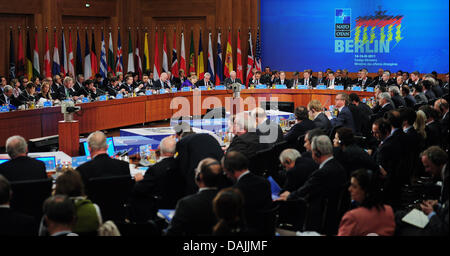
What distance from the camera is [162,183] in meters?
5.79

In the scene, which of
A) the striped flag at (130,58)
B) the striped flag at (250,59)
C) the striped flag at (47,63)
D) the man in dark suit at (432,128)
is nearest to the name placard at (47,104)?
the striped flag at (47,63)

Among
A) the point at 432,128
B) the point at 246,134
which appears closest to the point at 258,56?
the point at 432,128

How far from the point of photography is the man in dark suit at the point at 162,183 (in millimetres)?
5684

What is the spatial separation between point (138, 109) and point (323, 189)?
8.93 m

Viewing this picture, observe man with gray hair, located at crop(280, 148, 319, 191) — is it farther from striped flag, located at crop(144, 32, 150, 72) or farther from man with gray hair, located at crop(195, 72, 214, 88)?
striped flag, located at crop(144, 32, 150, 72)

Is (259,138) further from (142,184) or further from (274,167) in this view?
(142,184)

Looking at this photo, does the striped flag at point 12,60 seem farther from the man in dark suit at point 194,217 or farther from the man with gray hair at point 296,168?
the man in dark suit at point 194,217

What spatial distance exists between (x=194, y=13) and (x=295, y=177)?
13.2 m

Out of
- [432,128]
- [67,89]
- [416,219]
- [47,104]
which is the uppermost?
[67,89]

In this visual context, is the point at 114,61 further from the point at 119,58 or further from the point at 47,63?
the point at 47,63

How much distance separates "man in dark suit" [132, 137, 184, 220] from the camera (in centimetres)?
568

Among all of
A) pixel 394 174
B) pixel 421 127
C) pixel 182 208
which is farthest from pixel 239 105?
pixel 182 208

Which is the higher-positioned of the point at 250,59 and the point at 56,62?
the point at 250,59

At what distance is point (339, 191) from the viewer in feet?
16.7
